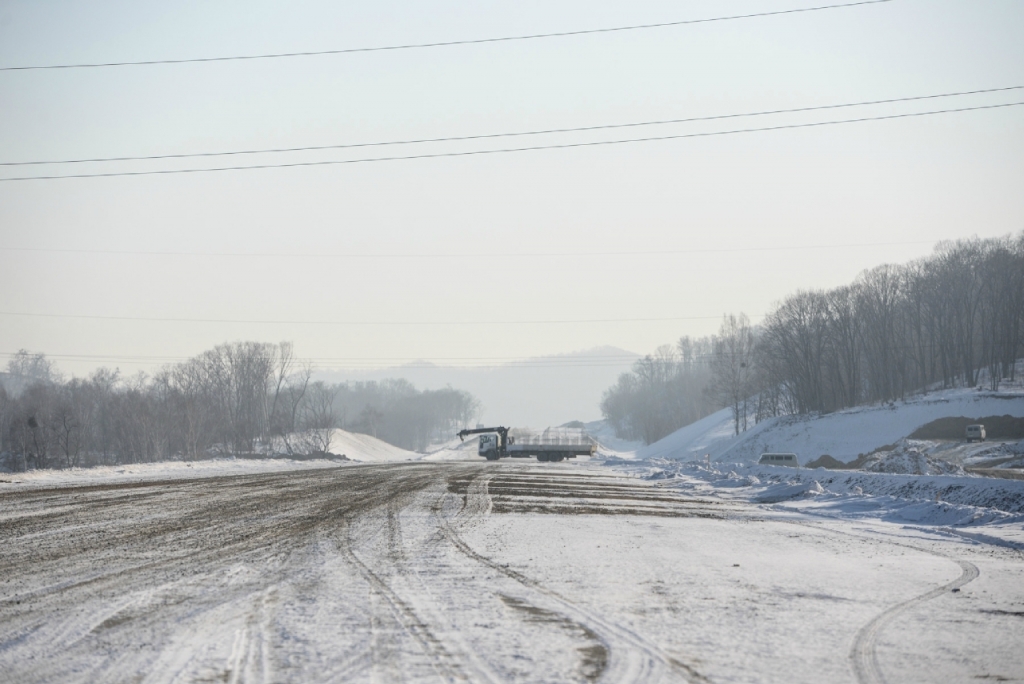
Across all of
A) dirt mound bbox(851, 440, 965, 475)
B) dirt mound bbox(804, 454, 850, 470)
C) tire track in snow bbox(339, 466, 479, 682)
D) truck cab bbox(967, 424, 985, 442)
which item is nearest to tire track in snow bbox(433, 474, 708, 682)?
tire track in snow bbox(339, 466, 479, 682)

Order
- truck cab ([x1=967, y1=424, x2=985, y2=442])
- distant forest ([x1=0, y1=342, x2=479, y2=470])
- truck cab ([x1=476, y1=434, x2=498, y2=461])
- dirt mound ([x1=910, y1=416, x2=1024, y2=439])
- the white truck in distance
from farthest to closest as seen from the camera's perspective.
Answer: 1. distant forest ([x1=0, y1=342, x2=479, y2=470])
2. the white truck in distance
3. truck cab ([x1=476, y1=434, x2=498, y2=461])
4. dirt mound ([x1=910, y1=416, x2=1024, y2=439])
5. truck cab ([x1=967, y1=424, x2=985, y2=442])

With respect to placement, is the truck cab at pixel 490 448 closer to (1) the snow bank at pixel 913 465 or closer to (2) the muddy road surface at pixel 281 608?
(1) the snow bank at pixel 913 465

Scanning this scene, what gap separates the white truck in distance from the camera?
80875 millimetres

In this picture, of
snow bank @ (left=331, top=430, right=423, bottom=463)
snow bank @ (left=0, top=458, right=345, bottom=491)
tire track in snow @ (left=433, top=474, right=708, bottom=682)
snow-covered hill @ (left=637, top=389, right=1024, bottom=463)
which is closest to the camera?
tire track in snow @ (left=433, top=474, right=708, bottom=682)

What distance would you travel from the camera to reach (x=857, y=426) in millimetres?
81625

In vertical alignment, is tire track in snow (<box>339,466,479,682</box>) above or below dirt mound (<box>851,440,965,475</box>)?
above

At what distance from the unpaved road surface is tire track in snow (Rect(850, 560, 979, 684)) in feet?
0.13

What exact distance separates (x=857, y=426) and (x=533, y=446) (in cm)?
3349

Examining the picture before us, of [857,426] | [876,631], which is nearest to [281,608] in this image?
[876,631]

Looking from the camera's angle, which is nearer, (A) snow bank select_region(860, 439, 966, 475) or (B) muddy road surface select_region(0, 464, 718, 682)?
(B) muddy road surface select_region(0, 464, 718, 682)

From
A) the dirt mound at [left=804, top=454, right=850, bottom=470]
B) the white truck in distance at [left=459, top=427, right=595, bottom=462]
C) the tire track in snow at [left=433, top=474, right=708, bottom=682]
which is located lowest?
the dirt mound at [left=804, top=454, right=850, bottom=470]

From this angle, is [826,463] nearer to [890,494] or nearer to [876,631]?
[890,494]

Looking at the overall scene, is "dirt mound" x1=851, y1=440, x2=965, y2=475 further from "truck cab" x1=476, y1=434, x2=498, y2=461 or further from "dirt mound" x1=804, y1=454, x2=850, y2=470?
"truck cab" x1=476, y1=434, x2=498, y2=461

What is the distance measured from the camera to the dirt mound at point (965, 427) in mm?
70875
